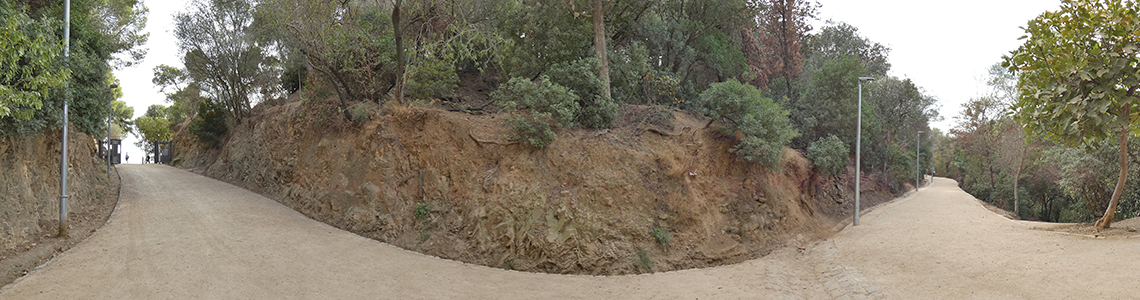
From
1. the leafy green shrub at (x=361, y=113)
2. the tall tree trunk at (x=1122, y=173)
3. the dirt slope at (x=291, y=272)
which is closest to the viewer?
the dirt slope at (x=291, y=272)

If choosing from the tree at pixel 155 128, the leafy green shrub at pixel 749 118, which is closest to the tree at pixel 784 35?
the leafy green shrub at pixel 749 118

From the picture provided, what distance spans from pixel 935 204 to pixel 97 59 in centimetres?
3414

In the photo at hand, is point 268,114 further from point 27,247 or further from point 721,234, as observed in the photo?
point 721,234

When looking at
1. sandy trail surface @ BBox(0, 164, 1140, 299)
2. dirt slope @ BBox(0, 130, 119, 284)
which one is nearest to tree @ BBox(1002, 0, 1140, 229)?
sandy trail surface @ BBox(0, 164, 1140, 299)

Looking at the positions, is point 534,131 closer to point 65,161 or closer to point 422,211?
point 422,211

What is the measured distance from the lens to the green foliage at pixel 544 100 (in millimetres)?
14516

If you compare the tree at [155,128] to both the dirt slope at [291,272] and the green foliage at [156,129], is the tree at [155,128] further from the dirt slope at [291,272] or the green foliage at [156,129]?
the dirt slope at [291,272]

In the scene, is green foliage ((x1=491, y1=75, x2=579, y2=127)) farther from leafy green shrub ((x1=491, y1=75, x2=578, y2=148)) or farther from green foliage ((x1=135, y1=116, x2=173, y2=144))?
green foliage ((x1=135, y1=116, x2=173, y2=144))

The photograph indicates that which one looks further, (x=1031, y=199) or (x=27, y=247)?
(x=1031, y=199)

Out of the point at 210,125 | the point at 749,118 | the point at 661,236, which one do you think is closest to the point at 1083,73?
the point at 749,118

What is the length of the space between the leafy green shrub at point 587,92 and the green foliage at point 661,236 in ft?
13.1

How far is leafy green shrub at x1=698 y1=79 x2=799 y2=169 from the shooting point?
53.5ft

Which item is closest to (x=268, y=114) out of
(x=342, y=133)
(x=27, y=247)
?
(x=342, y=133)

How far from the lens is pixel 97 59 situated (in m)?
12.7
